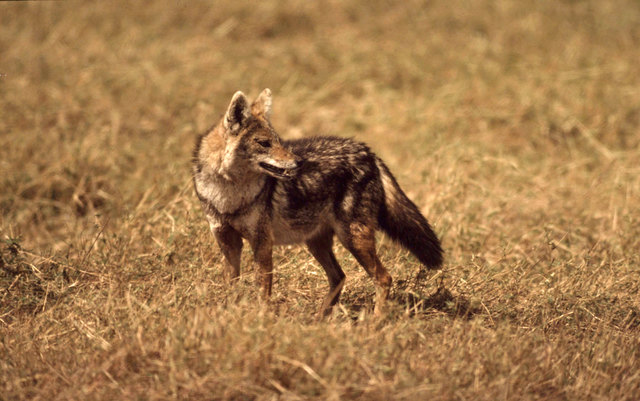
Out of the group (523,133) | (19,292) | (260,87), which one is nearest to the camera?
(19,292)

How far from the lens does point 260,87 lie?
10922 mm

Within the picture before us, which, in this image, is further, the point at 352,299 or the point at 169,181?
the point at 169,181

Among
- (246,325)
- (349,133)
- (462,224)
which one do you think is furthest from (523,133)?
(246,325)

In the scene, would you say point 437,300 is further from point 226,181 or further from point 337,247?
point 226,181

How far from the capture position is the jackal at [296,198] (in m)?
5.20

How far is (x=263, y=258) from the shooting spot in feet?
17.1

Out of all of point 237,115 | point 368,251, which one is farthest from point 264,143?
point 368,251

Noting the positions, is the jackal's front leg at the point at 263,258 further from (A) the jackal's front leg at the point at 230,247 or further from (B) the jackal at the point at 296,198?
(A) the jackal's front leg at the point at 230,247

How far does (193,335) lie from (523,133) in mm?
6938

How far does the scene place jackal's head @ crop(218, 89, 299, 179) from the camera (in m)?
5.12

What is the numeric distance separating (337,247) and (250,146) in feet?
5.67

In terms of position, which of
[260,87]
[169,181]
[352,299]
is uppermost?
[260,87]

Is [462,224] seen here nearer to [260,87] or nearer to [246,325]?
[246,325]

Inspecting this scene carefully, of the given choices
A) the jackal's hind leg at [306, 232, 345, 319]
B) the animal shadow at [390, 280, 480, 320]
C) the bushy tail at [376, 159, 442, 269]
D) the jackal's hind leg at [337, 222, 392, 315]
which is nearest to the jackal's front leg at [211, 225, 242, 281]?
the jackal's hind leg at [306, 232, 345, 319]
